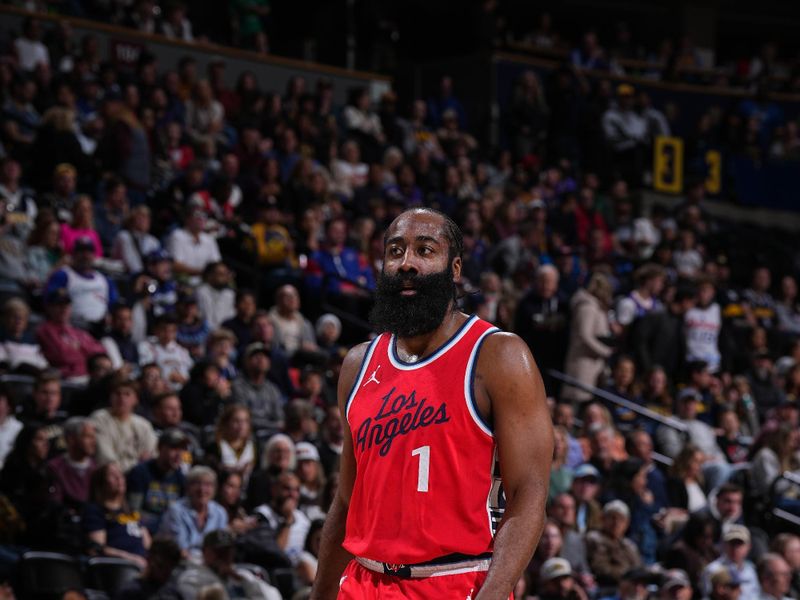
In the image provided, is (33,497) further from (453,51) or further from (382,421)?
(453,51)

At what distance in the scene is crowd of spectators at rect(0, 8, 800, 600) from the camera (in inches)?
360

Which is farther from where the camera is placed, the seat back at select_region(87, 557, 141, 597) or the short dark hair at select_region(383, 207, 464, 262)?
the seat back at select_region(87, 557, 141, 597)

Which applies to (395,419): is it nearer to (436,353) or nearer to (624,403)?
(436,353)

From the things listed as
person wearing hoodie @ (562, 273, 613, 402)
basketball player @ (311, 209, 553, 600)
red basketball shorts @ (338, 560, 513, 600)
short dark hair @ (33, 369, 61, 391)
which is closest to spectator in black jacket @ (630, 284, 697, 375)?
person wearing hoodie @ (562, 273, 613, 402)

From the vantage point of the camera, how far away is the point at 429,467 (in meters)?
3.89

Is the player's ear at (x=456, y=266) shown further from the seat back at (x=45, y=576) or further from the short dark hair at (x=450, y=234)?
the seat back at (x=45, y=576)

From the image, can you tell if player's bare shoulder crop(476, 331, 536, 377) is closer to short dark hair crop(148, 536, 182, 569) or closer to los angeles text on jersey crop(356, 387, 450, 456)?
los angeles text on jersey crop(356, 387, 450, 456)

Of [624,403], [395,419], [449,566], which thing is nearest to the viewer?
[449,566]

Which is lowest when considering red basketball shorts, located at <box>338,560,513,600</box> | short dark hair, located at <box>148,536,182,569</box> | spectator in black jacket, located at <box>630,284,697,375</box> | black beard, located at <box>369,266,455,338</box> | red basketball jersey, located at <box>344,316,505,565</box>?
spectator in black jacket, located at <box>630,284,697,375</box>

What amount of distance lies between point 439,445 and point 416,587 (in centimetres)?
40

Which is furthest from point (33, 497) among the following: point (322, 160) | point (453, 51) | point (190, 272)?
point (453, 51)

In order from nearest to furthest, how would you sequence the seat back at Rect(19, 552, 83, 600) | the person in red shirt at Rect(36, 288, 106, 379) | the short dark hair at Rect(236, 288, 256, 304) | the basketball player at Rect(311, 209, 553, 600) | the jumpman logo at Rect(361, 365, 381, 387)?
the basketball player at Rect(311, 209, 553, 600) < the jumpman logo at Rect(361, 365, 381, 387) < the seat back at Rect(19, 552, 83, 600) < the person in red shirt at Rect(36, 288, 106, 379) < the short dark hair at Rect(236, 288, 256, 304)

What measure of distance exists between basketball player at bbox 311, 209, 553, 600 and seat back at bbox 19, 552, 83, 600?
4342 millimetres

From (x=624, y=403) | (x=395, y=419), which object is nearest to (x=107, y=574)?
(x=395, y=419)
